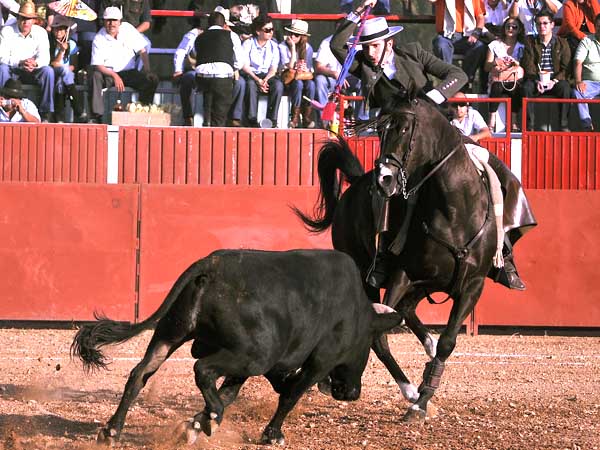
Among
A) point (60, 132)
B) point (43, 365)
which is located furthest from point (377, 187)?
point (60, 132)

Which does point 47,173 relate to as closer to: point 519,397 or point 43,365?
point 43,365

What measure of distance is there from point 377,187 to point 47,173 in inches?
280

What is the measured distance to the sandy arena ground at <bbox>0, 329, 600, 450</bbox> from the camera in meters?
6.61

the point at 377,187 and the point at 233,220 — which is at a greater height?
the point at 377,187

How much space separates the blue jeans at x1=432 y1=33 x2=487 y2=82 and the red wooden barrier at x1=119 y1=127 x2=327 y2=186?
265cm

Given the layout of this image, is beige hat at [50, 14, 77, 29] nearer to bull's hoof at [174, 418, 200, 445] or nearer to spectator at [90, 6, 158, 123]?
spectator at [90, 6, 158, 123]

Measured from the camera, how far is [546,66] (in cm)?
1487

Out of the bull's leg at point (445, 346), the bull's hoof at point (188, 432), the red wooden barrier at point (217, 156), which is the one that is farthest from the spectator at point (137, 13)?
the bull's hoof at point (188, 432)

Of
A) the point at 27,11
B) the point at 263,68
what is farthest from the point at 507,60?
the point at 27,11

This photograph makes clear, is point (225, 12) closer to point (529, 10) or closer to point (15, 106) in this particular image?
point (15, 106)

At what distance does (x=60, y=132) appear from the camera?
44.1 feet

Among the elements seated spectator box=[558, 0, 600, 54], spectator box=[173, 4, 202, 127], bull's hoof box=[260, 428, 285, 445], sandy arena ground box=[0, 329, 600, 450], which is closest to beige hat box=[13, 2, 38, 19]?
spectator box=[173, 4, 202, 127]

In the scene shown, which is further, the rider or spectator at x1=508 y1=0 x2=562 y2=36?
spectator at x1=508 y1=0 x2=562 y2=36

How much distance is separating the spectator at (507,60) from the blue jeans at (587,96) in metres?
0.77
